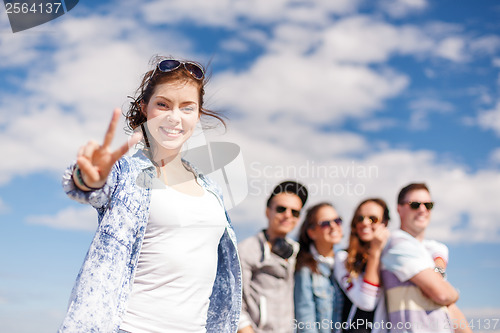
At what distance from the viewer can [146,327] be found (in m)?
2.79

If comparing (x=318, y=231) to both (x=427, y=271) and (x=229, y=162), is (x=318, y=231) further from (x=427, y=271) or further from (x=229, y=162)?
(x=229, y=162)

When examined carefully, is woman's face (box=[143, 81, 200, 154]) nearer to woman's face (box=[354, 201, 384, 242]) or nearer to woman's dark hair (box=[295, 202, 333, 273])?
woman's dark hair (box=[295, 202, 333, 273])

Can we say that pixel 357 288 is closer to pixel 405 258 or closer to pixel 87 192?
pixel 405 258

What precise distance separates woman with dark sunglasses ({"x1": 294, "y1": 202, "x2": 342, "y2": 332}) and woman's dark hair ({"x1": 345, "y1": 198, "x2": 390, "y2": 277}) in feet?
0.67

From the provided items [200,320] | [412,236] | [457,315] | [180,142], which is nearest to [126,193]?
[180,142]

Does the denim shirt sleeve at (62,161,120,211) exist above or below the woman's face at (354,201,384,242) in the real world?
below

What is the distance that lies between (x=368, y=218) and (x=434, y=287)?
46.2 inches

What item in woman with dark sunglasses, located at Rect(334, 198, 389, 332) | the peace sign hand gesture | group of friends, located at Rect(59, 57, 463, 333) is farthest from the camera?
woman with dark sunglasses, located at Rect(334, 198, 389, 332)

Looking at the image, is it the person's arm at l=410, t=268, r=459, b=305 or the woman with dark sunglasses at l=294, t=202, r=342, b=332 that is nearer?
the person's arm at l=410, t=268, r=459, b=305

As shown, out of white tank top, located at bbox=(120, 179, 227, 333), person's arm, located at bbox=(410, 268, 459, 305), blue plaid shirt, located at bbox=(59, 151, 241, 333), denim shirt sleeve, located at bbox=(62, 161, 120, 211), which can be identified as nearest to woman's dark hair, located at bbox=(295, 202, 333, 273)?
person's arm, located at bbox=(410, 268, 459, 305)

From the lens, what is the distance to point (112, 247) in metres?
2.71

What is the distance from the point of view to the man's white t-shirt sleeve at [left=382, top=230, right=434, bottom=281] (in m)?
4.77

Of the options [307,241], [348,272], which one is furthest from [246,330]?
[307,241]

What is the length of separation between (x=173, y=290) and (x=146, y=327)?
0.25 m
